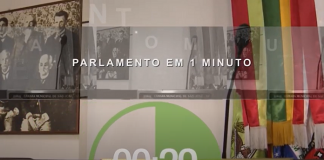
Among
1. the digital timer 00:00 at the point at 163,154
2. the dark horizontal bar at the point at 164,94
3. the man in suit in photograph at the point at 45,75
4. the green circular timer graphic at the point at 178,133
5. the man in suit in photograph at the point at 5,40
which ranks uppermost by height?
the man in suit in photograph at the point at 5,40

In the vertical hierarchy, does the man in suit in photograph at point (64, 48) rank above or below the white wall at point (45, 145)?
above

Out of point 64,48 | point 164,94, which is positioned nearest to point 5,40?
point 64,48

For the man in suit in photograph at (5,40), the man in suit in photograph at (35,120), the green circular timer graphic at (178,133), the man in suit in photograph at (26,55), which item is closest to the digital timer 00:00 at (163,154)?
the green circular timer graphic at (178,133)

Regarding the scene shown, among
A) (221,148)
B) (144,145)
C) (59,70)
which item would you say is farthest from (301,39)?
(59,70)

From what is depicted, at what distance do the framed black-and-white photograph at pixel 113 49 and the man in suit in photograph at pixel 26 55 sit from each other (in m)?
0.22

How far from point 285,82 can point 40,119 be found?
2.93ft

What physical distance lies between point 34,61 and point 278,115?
89 centimetres

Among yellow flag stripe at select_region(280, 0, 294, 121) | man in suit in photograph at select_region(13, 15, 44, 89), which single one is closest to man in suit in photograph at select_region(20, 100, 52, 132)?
man in suit in photograph at select_region(13, 15, 44, 89)

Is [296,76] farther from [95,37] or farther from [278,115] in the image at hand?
[95,37]

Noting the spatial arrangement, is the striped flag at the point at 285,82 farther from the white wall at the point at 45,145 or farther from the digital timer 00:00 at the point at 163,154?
the white wall at the point at 45,145

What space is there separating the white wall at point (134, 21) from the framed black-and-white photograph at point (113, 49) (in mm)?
34

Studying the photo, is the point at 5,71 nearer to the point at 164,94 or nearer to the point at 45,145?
the point at 45,145

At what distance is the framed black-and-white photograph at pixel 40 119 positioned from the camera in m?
1.30

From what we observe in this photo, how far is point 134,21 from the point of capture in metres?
1.27
